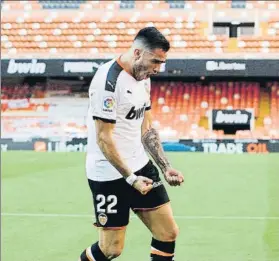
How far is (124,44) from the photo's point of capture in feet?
85.3

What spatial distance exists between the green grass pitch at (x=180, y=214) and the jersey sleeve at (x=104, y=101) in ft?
8.06

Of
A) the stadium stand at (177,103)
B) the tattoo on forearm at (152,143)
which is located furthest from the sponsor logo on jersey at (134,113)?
the stadium stand at (177,103)

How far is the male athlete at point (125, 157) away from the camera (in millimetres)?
4598

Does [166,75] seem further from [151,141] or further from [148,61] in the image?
[148,61]

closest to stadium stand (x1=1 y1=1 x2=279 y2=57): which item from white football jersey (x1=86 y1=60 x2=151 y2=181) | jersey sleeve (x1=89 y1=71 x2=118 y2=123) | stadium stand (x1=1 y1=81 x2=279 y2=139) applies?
stadium stand (x1=1 y1=81 x2=279 y2=139)

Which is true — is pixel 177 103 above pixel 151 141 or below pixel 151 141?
below

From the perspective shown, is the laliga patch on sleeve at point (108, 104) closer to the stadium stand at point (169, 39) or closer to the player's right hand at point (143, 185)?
the player's right hand at point (143, 185)

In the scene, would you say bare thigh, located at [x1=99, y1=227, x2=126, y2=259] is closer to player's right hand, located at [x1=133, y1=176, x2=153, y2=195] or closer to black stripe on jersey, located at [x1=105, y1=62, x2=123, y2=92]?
player's right hand, located at [x1=133, y1=176, x2=153, y2=195]

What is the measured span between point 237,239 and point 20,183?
5835 mm

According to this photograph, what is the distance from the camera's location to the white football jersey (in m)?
4.60

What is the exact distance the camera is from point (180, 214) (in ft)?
31.0

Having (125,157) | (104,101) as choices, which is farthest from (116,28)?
(104,101)

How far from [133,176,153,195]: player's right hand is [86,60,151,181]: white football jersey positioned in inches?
9.5

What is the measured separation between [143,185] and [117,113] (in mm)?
496
